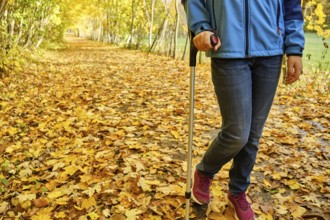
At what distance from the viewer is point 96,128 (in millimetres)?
5023

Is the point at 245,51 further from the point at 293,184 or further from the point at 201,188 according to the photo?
the point at 293,184

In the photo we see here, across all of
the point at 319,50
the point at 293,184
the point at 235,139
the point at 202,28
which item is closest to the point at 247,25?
the point at 202,28

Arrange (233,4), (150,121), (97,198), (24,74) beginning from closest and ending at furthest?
1. (233,4)
2. (97,198)
3. (150,121)
4. (24,74)

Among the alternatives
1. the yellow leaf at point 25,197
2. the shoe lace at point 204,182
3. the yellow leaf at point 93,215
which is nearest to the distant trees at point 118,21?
the shoe lace at point 204,182

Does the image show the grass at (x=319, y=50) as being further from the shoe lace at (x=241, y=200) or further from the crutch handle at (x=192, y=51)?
the crutch handle at (x=192, y=51)

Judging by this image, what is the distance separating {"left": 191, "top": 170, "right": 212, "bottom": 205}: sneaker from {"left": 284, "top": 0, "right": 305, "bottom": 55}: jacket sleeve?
120 centimetres

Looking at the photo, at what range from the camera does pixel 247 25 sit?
2070mm

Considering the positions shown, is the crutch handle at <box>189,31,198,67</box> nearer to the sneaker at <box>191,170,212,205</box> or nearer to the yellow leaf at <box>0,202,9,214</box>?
the sneaker at <box>191,170,212,205</box>

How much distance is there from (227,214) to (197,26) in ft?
5.42

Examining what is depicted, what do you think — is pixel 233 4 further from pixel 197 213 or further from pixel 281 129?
pixel 281 129

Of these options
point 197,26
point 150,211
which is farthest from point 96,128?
point 197,26

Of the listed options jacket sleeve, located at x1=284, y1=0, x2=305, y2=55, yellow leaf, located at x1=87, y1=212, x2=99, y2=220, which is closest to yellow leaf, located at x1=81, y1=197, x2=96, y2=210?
yellow leaf, located at x1=87, y1=212, x2=99, y2=220

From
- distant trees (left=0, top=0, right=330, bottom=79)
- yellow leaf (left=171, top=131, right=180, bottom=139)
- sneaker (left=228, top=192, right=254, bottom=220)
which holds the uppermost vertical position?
distant trees (left=0, top=0, right=330, bottom=79)

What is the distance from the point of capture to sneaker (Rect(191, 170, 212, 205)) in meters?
2.69
